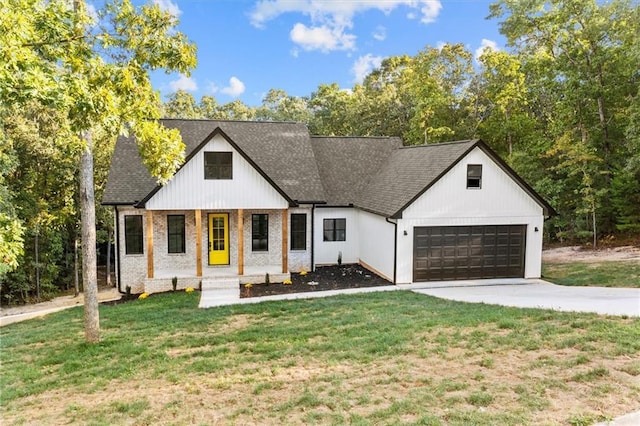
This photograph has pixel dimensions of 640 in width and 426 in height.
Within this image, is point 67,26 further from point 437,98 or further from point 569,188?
point 437,98

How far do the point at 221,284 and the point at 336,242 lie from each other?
18.8 ft

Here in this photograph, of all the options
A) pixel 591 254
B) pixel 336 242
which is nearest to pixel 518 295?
pixel 336 242

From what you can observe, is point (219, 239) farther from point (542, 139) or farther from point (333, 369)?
point (542, 139)

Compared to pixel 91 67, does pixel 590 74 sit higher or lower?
higher

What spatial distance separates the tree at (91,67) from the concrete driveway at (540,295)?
9394 mm

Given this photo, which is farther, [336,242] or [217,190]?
[336,242]

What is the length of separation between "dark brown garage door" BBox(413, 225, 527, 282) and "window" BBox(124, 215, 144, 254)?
10.1m

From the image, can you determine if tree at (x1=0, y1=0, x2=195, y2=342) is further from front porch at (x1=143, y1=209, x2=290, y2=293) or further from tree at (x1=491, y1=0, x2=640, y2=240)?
tree at (x1=491, y1=0, x2=640, y2=240)

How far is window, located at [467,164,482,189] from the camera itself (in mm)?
15562

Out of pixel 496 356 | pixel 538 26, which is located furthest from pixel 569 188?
pixel 496 356

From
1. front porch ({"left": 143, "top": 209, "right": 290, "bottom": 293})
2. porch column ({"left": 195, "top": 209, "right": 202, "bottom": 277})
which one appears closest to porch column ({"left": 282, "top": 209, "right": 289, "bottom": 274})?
front porch ({"left": 143, "top": 209, "right": 290, "bottom": 293})

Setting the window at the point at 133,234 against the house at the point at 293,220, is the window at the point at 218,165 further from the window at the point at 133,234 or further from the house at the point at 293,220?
the window at the point at 133,234

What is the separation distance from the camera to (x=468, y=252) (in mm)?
15836

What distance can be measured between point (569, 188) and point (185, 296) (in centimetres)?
2182
